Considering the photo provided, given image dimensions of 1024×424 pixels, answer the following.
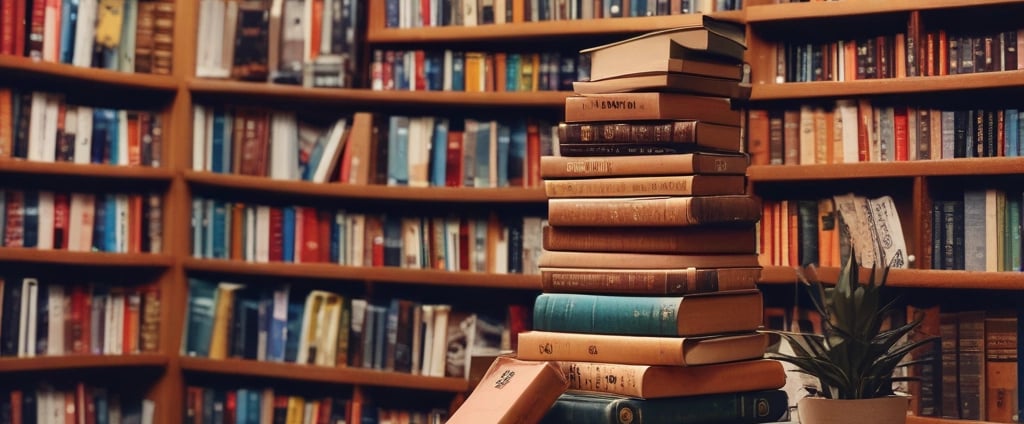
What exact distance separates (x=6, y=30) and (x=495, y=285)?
1.48 m

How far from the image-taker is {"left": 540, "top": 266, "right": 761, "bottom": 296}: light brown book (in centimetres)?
207

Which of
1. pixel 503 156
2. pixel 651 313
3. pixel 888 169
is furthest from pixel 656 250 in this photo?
pixel 503 156

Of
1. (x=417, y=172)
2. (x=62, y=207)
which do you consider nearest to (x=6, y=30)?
(x=62, y=207)

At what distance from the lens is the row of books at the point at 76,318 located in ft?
11.5

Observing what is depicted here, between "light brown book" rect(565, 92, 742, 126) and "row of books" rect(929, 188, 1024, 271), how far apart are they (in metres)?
1.01

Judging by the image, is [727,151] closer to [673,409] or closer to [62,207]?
[673,409]

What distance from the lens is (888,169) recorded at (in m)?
3.03

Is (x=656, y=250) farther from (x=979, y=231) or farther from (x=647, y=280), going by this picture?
(x=979, y=231)

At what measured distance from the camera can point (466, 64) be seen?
355cm

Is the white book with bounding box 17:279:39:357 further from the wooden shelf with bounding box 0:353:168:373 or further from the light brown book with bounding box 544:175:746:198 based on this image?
the light brown book with bounding box 544:175:746:198

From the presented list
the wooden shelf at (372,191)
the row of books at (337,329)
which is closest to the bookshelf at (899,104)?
the wooden shelf at (372,191)

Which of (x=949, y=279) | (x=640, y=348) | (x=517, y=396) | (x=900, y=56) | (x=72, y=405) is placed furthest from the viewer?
(x=72, y=405)

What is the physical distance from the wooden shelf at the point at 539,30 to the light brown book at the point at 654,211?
116cm

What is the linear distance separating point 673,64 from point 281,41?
1788 mm
